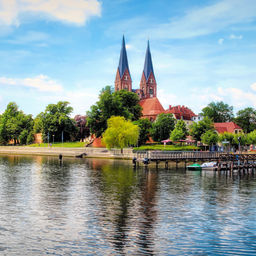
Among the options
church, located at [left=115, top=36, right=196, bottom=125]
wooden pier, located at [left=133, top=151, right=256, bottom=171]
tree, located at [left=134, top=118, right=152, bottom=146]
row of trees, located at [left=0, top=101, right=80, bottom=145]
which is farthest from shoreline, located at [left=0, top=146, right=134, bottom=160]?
church, located at [left=115, top=36, right=196, bottom=125]

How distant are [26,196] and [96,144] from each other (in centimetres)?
7720

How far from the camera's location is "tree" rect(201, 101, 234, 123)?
13988 centimetres

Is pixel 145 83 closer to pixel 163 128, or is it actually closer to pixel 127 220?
pixel 163 128

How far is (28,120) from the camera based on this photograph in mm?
132250

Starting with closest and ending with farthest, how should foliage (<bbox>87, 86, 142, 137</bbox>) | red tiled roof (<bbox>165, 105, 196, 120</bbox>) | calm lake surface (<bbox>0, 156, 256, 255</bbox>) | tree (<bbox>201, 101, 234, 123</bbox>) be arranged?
calm lake surface (<bbox>0, 156, 256, 255</bbox>), foliage (<bbox>87, 86, 142, 137</bbox>), red tiled roof (<bbox>165, 105, 196, 120</bbox>), tree (<bbox>201, 101, 234, 123</bbox>)

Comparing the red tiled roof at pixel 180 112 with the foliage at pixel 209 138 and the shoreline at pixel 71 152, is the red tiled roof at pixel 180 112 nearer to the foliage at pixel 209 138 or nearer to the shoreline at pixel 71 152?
the foliage at pixel 209 138

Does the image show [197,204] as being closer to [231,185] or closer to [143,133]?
[231,185]

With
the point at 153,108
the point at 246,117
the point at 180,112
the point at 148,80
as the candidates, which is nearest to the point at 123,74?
the point at 148,80

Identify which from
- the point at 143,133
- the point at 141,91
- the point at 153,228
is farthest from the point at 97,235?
the point at 141,91

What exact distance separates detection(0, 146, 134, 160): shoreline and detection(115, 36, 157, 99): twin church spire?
5516cm

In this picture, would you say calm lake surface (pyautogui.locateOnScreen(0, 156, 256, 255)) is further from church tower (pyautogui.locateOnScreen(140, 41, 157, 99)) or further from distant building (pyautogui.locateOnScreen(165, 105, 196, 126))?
church tower (pyautogui.locateOnScreen(140, 41, 157, 99))

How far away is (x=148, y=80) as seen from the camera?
5851 inches

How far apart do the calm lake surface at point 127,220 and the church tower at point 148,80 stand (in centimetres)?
11759

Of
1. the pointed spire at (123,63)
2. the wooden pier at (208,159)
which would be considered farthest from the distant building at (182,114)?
the wooden pier at (208,159)
